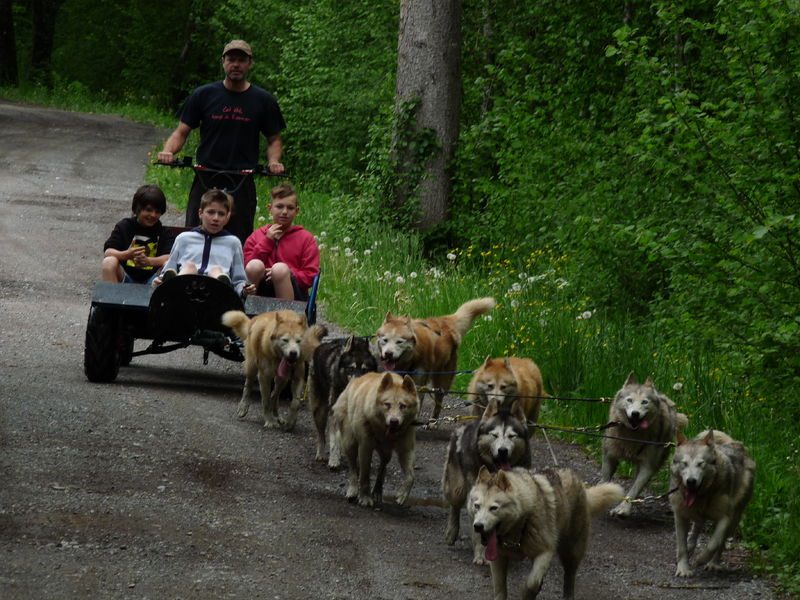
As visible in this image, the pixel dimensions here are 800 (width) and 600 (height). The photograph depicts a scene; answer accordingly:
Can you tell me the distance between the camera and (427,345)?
1055 centimetres

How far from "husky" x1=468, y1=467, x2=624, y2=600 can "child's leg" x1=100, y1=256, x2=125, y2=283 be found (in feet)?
18.2

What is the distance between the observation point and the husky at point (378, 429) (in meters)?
8.15

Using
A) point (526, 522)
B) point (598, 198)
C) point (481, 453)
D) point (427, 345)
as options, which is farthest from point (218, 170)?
point (526, 522)

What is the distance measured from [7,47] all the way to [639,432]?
4458cm

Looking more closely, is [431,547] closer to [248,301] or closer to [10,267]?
[248,301]

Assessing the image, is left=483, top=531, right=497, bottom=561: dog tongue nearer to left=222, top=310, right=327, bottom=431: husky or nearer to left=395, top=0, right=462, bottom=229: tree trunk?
left=222, top=310, right=327, bottom=431: husky

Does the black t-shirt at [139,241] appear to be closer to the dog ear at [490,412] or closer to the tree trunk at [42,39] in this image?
the dog ear at [490,412]

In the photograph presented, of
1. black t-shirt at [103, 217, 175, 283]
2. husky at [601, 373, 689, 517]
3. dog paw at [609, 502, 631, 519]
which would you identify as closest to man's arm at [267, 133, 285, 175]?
black t-shirt at [103, 217, 175, 283]

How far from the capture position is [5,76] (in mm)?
49469

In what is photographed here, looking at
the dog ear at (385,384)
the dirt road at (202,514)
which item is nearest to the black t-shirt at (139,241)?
the dirt road at (202,514)

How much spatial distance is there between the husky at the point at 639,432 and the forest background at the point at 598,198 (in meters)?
0.73

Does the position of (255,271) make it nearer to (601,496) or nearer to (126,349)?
(126,349)

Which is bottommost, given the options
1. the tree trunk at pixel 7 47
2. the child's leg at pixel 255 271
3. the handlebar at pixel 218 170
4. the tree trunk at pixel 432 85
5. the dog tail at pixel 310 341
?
the dog tail at pixel 310 341

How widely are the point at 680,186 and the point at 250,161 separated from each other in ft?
12.9
